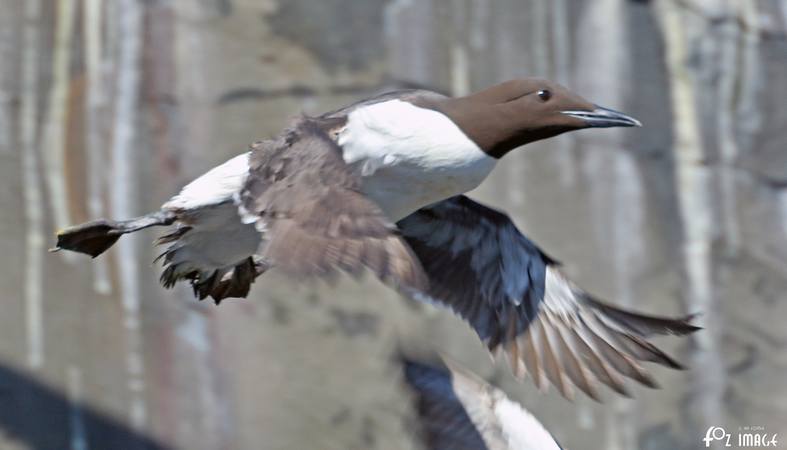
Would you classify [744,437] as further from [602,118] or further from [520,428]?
[602,118]

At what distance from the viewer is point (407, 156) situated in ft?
11.8

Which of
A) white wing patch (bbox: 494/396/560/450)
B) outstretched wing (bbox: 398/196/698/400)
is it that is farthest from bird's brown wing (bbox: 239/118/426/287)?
white wing patch (bbox: 494/396/560/450)

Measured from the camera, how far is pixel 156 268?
5566mm

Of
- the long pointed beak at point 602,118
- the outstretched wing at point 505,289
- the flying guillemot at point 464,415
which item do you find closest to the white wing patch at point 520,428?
the flying guillemot at point 464,415

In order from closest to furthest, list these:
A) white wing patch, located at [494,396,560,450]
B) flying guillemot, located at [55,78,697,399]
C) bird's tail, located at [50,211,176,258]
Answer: flying guillemot, located at [55,78,697,399], bird's tail, located at [50,211,176,258], white wing patch, located at [494,396,560,450]

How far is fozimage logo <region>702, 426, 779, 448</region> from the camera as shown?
6.21 metres

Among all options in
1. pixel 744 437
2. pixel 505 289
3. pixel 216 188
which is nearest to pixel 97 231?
Answer: pixel 216 188

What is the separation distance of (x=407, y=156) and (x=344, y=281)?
2.27 m

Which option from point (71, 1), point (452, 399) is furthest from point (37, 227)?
point (452, 399)

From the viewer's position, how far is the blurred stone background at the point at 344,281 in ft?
18.0

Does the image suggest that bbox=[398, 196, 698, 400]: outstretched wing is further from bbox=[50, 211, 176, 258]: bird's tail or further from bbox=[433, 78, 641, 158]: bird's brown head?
bbox=[50, 211, 176, 258]: bird's tail

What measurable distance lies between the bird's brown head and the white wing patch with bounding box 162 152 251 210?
0.57 m

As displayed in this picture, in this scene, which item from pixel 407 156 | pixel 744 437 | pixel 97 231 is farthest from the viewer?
pixel 744 437

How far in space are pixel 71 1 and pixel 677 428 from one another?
10.4 feet
